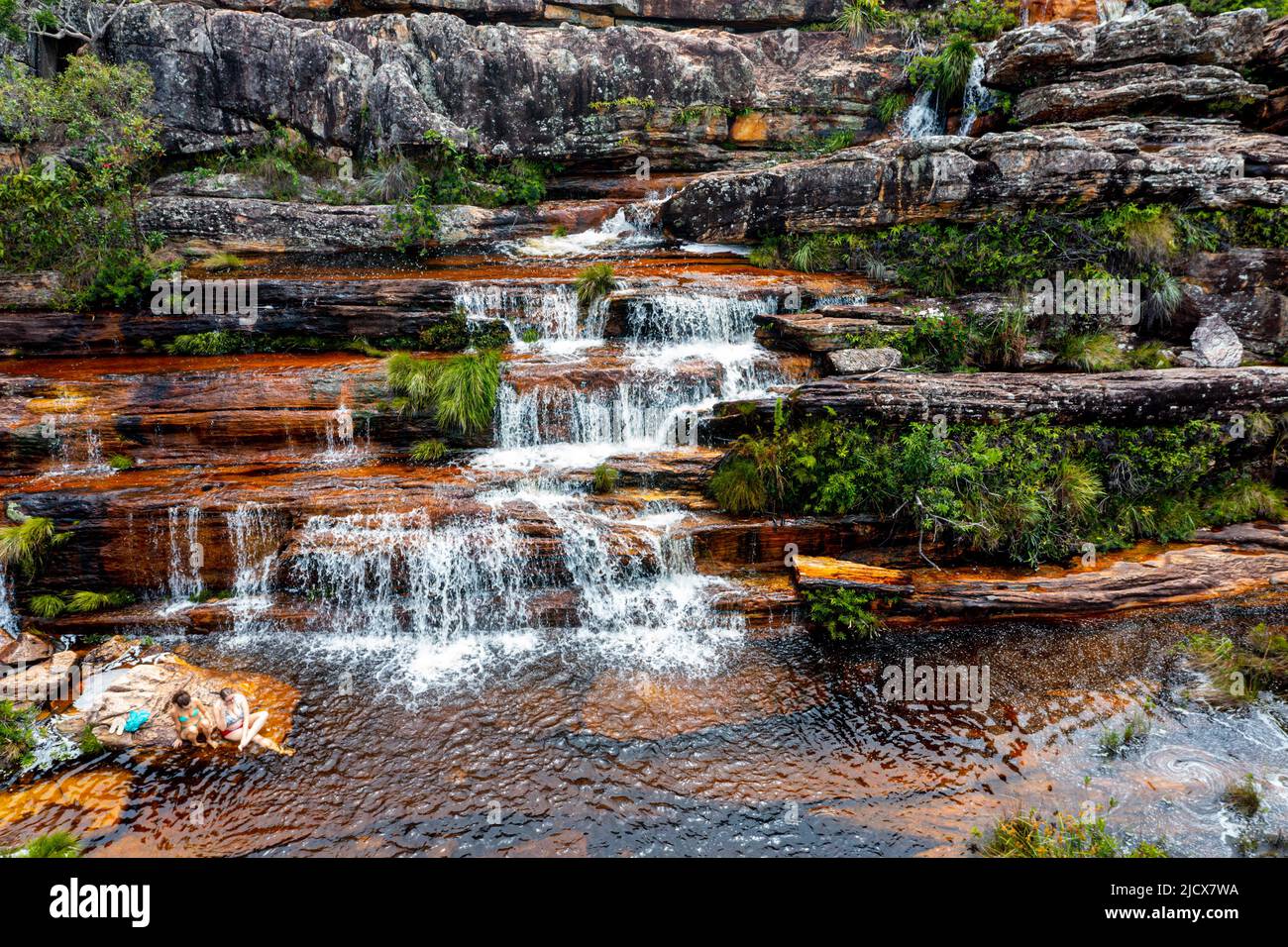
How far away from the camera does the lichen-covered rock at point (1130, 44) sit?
36.3 feet

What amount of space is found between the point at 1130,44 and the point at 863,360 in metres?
9.05

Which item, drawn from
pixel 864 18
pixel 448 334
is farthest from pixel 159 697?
pixel 864 18

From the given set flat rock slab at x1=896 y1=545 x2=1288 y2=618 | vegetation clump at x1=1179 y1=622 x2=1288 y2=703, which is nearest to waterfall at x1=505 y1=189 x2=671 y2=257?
flat rock slab at x1=896 y1=545 x2=1288 y2=618

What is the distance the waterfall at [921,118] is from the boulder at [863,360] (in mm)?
7965

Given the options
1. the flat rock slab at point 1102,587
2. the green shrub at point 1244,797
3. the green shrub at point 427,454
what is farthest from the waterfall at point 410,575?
the green shrub at point 1244,797

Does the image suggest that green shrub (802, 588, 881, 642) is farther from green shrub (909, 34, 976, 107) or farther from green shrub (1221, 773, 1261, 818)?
green shrub (909, 34, 976, 107)

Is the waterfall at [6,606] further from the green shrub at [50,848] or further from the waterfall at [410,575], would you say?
the green shrub at [50,848]

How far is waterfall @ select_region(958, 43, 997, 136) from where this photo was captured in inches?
503

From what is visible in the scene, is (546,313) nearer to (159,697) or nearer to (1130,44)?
(159,697)

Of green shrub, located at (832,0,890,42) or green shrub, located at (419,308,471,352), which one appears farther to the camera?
green shrub, located at (832,0,890,42)

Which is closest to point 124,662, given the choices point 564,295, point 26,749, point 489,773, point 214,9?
point 26,749

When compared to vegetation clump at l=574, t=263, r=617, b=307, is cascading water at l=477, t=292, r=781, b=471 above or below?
below

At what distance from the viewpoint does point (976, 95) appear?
42.9 ft

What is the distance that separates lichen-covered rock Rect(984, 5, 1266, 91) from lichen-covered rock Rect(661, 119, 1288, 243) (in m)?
1.42
